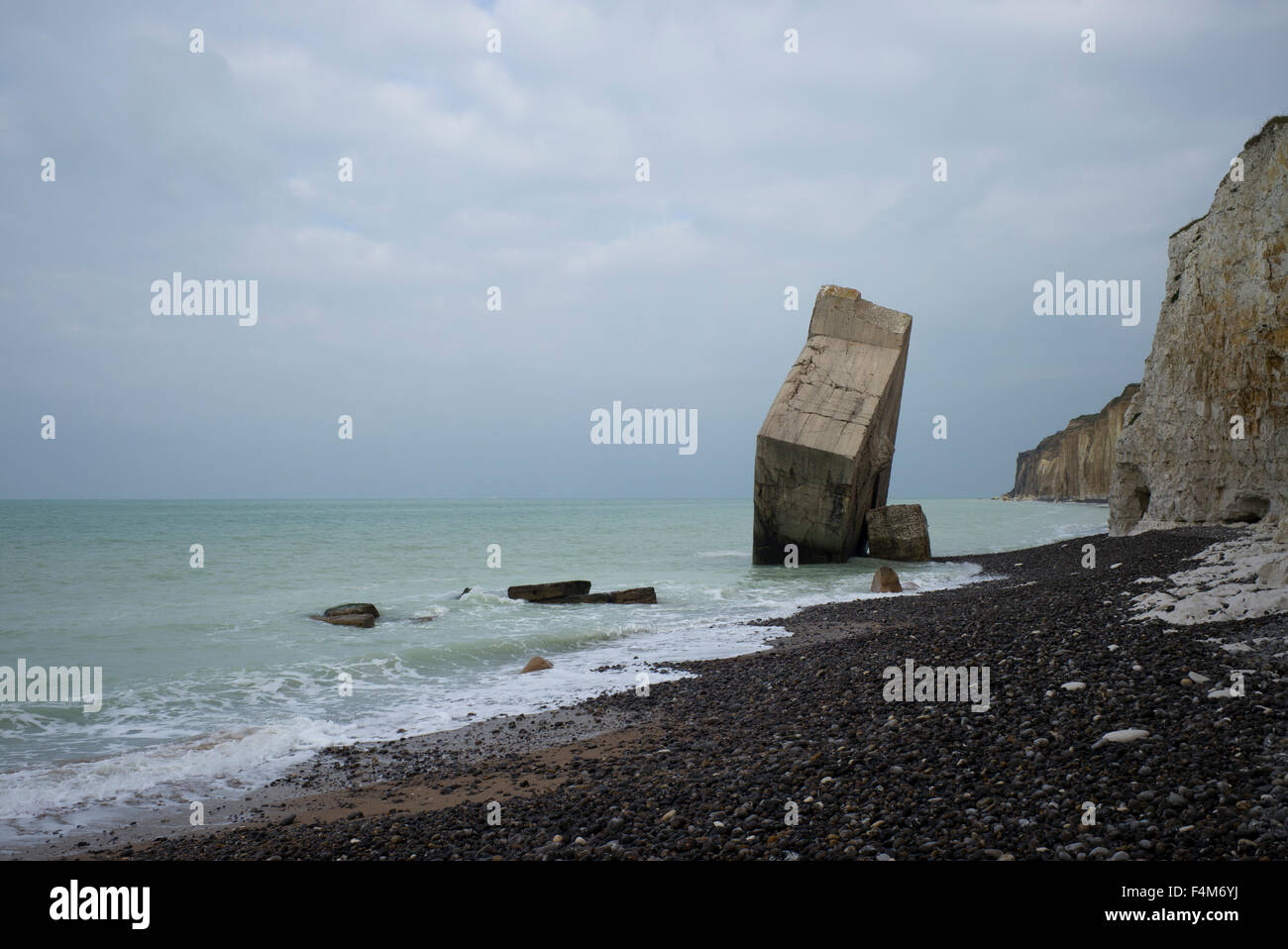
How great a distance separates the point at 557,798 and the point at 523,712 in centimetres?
312

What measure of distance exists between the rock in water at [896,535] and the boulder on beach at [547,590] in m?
10.0

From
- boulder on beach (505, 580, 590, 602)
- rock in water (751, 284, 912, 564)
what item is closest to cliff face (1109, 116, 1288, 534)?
rock in water (751, 284, 912, 564)

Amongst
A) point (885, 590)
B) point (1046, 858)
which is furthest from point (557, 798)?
point (885, 590)

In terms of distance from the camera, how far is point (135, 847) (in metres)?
4.90

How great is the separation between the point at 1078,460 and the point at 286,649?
94.6m

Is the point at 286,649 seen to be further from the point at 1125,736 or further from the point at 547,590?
the point at 1125,736

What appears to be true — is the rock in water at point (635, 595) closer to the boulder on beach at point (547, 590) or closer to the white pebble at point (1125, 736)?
the boulder on beach at point (547, 590)

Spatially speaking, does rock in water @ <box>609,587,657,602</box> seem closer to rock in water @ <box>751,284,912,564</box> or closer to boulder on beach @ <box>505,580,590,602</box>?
boulder on beach @ <box>505,580,590,602</box>

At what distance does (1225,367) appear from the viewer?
16406 millimetres

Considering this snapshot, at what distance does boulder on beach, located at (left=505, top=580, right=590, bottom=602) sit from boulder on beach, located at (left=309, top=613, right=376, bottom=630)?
324cm

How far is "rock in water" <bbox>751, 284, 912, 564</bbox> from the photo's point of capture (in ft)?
65.4

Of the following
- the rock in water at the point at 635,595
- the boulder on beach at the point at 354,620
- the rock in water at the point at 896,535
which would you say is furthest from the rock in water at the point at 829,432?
the boulder on beach at the point at 354,620

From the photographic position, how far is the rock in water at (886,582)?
15781 mm
